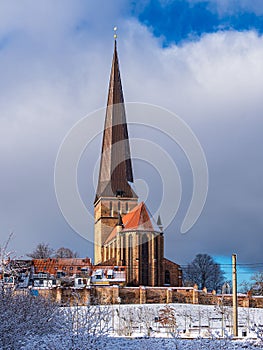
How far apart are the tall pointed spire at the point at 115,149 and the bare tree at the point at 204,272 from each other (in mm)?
12084

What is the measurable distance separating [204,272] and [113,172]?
59.0ft

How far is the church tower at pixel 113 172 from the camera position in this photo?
83062mm

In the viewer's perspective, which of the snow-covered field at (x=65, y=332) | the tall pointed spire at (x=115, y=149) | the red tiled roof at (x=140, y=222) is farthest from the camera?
the tall pointed spire at (x=115, y=149)

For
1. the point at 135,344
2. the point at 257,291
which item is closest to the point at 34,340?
the point at 135,344

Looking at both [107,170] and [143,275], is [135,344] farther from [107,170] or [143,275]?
[107,170]

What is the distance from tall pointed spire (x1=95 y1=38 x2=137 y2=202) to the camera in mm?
83375

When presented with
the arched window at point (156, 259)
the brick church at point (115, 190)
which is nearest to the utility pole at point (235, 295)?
the arched window at point (156, 259)

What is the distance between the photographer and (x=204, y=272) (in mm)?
81375

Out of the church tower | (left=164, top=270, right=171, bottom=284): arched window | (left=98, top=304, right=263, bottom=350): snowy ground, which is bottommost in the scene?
(left=98, top=304, right=263, bottom=350): snowy ground

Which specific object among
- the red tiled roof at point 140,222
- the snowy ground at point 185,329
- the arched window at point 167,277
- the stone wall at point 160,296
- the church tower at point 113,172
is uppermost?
the church tower at point 113,172

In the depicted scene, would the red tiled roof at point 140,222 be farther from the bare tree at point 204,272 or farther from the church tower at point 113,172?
the bare tree at point 204,272

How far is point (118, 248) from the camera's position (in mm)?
69312

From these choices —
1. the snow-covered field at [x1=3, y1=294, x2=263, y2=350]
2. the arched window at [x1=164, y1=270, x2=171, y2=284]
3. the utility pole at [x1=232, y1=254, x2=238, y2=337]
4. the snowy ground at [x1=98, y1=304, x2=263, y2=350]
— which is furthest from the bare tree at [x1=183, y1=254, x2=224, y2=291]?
the snow-covered field at [x1=3, y1=294, x2=263, y2=350]

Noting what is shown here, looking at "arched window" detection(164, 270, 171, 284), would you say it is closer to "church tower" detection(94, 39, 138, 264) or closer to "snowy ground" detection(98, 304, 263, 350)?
"snowy ground" detection(98, 304, 263, 350)
